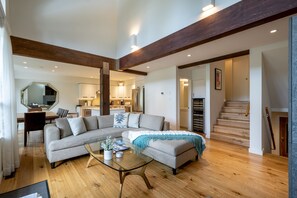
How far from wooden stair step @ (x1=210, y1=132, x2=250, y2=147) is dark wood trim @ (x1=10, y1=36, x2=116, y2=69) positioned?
4.37 meters

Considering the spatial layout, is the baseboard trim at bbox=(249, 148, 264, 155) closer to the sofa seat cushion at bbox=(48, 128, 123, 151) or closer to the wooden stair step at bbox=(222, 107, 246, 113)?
the wooden stair step at bbox=(222, 107, 246, 113)

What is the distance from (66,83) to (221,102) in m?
7.20

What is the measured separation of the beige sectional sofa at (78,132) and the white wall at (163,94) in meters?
1.64

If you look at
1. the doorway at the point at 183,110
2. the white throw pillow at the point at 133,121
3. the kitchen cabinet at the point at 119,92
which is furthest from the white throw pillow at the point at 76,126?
the kitchen cabinet at the point at 119,92

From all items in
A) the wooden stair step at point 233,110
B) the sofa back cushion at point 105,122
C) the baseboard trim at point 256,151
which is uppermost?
the wooden stair step at point 233,110

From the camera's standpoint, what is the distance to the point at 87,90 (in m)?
7.74

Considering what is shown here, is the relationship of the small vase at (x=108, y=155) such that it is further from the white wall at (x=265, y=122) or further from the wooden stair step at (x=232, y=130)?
the wooden stair step at (x=232, y=130)

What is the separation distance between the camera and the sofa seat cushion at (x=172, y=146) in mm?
2361

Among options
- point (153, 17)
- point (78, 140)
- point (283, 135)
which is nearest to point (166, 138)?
point (78, 140)

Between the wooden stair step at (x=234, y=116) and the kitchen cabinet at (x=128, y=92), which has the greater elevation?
the kitchen cabinet at (x=128, y=92)

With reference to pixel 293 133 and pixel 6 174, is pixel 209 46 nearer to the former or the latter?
pixel 293 133

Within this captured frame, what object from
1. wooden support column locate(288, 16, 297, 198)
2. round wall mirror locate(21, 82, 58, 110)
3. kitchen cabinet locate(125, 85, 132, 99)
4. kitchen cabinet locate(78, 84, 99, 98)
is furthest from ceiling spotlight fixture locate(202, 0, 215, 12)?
round wall mirror locate(21, 82, 58, 110)

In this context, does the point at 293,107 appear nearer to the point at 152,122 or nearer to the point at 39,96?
the point at 152,122

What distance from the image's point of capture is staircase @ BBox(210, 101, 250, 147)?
4074 mm
